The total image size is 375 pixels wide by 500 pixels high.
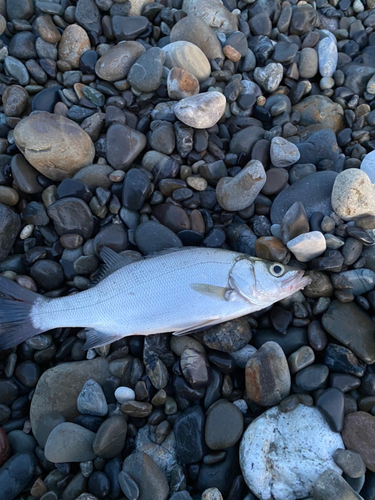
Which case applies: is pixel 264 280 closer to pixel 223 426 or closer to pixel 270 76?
pixel 223 426

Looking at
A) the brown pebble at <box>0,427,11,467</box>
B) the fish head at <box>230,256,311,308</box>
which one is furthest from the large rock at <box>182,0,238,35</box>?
the brown pebble at <box>0,427,11,467</box>

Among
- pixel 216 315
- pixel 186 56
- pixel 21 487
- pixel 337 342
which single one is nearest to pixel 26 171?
pixel 186 56

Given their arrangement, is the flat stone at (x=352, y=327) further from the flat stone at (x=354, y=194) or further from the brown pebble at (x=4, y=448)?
→ the brown pebble at (x=4, y=448)

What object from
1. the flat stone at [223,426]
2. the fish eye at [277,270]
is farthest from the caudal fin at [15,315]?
the fish eye at [277,270]

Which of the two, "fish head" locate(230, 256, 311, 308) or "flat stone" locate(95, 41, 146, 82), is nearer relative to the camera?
"fish head" locate(230, 256, 311, 308)

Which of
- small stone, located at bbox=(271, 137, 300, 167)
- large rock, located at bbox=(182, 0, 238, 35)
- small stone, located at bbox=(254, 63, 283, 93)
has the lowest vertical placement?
small stone, located at bbox=(271, 137, 300, 167)

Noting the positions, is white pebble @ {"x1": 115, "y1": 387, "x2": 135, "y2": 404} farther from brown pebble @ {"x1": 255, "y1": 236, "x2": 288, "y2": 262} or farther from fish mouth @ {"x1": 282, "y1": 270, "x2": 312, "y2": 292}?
brown pebble @ {"x1": 255, "y1": 236, "x2": 288, "y2": 262}

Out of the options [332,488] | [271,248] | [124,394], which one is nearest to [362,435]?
[332,488]
